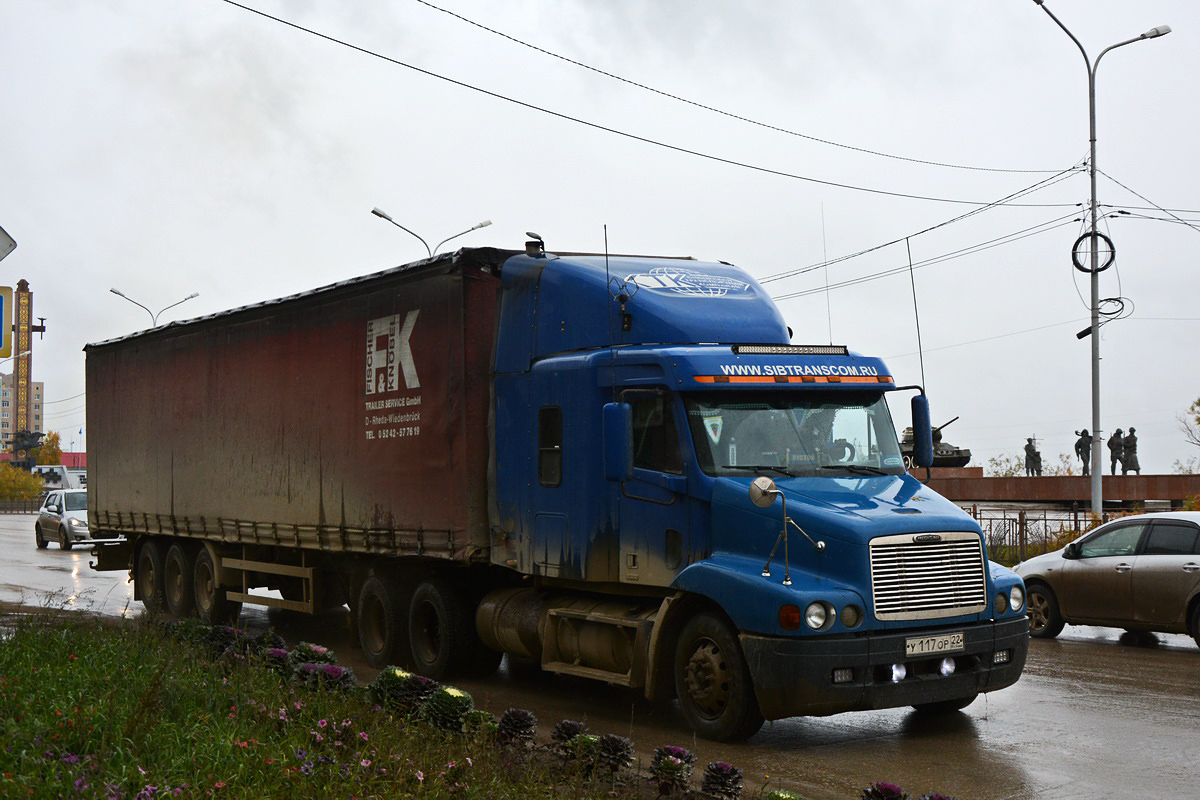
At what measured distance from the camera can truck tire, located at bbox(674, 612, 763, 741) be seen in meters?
8.68

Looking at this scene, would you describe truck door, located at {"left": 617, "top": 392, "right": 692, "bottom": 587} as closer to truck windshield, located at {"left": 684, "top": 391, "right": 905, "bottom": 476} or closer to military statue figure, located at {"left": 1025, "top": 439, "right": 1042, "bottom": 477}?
truck windshield, located at {"left": 684, "top": 391, "right": 905, "bottom": 476}

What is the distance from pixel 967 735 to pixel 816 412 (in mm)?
2562

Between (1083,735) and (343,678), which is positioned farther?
(1083,735)

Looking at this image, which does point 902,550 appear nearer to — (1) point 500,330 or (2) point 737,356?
(2) point 737,356

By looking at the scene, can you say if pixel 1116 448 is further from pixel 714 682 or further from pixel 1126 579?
pixel 714 682

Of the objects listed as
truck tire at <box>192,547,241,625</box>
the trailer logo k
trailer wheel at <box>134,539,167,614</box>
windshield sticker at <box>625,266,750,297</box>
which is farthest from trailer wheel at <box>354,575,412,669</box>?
trailer wheel at <box>134,539,167,614</box>

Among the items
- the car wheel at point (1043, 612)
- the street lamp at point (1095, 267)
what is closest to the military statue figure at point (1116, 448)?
the street lamp at point (1095, 267)

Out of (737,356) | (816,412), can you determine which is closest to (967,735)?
(816,412)

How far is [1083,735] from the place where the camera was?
9.16 m

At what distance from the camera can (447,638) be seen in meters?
11.7

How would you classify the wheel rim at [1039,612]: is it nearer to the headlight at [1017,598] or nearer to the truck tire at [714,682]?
the headlight at [1017,598]

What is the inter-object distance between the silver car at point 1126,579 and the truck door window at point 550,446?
289 inches

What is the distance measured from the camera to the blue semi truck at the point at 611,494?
866 cm

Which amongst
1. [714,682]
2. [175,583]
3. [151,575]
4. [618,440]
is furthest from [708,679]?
[151,575]
